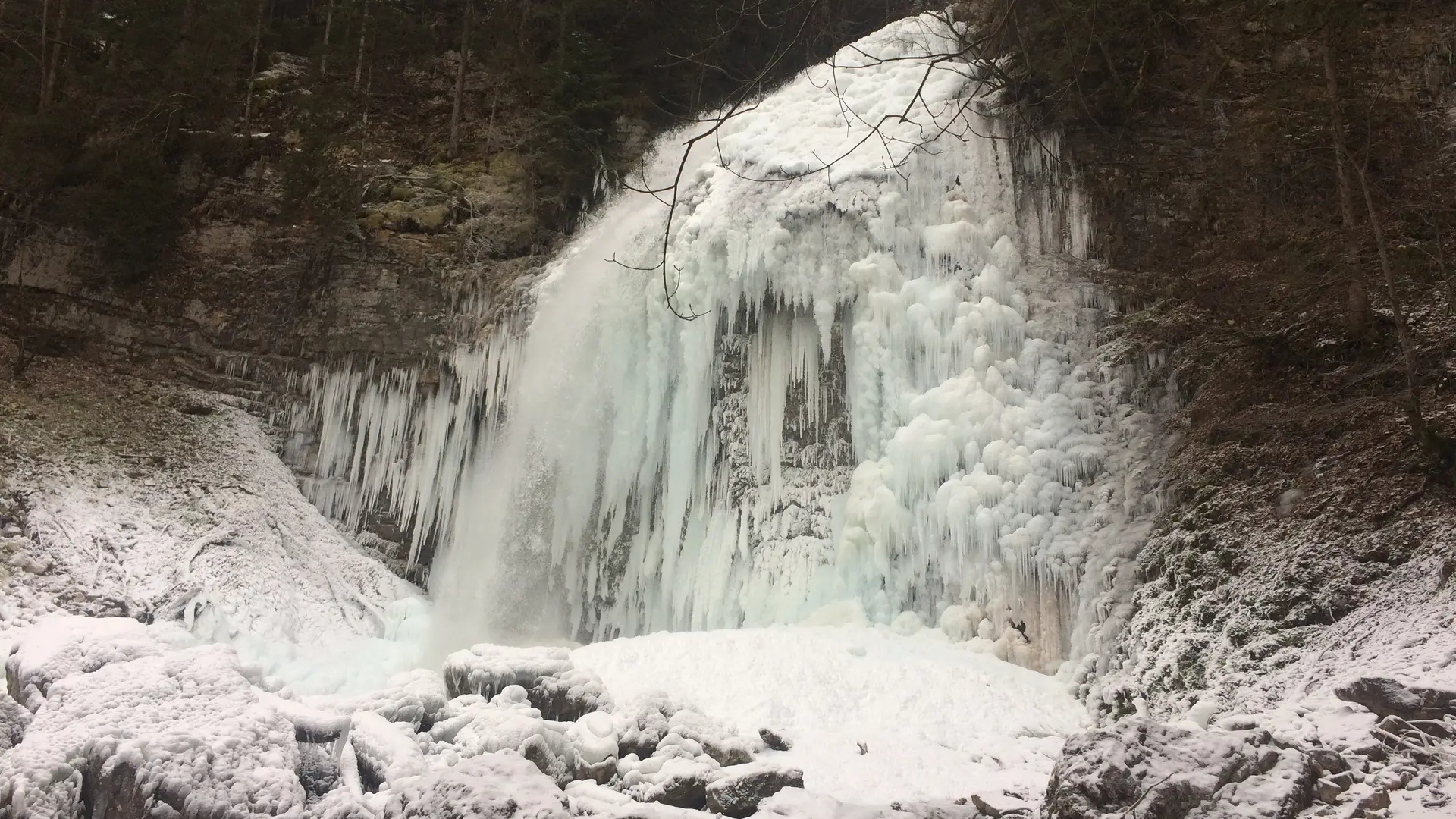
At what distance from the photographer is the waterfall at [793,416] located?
8.98 meters

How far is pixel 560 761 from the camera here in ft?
19.0

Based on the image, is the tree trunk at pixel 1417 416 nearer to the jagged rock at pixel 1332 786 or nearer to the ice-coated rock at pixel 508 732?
the jagged rock at pixel 1332 786

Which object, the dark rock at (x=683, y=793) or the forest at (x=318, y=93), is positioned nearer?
the dark rock at (x=683, y=793)

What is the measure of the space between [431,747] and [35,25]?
1391 cm

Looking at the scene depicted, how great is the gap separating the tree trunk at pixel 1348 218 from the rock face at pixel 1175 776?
5406 mm

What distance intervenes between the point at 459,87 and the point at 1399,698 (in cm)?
1482

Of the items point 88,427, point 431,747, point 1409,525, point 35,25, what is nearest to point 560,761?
point 431,747

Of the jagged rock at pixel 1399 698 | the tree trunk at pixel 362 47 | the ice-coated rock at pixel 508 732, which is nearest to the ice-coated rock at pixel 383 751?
the ice-coated rock at pixel 508 732

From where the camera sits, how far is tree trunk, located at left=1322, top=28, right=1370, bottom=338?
8234 mm

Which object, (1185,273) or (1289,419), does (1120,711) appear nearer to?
(1289,419)

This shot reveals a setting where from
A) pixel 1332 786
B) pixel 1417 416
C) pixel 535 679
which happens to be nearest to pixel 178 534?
pixel 535 679

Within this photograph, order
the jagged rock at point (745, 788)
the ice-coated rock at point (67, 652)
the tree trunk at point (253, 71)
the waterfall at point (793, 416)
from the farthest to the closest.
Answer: the tree trunk at point (253, 71)
the waterfall at point (793, 416)
the ice-coated rock at point (67, 652)
the jagged rock at point (745, 788)

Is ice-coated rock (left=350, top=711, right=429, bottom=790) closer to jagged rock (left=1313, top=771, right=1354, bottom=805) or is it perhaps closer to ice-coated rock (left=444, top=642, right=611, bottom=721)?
ice-coated rock (left=444, top=642, right=611, bottom=721)

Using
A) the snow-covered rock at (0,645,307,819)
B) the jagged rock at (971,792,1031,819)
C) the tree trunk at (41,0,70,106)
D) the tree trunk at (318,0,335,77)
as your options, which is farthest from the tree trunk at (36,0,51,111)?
the jagged rock at (971,792,1031,819)
